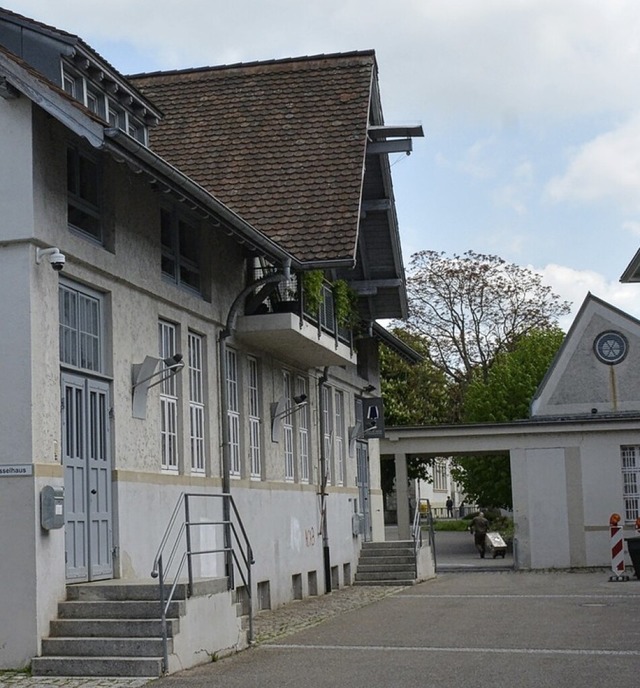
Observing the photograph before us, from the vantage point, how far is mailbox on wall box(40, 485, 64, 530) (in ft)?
43.3

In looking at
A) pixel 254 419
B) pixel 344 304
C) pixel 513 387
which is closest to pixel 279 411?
pixel 254 419

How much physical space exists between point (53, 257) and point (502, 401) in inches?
1578

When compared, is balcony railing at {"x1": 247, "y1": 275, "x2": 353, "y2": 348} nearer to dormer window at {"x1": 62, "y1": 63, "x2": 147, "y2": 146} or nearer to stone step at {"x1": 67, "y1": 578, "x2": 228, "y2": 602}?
dormer window at {"x1": 62, "y1": 63, "x2": 147, "y2": 146}

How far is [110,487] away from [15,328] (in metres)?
2.61

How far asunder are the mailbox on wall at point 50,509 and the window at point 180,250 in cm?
510

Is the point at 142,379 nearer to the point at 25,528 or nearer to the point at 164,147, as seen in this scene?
the point at 25,528

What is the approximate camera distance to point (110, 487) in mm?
15195

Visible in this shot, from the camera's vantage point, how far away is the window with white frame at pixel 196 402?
18.4 meters

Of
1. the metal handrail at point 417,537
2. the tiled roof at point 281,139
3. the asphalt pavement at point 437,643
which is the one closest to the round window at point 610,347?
the metal handrail at point 417,537

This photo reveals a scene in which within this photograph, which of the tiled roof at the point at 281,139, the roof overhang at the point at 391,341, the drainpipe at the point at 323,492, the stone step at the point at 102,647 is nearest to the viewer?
the stone step at the point at 102,647

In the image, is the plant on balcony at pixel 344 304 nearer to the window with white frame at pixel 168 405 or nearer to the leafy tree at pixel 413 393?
the window with white frame at pixel 168 405

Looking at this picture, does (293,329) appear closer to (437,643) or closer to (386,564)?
(437,643)

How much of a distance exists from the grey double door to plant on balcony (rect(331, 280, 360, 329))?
9344 mm

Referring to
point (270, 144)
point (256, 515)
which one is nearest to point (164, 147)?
point (270, 144)
